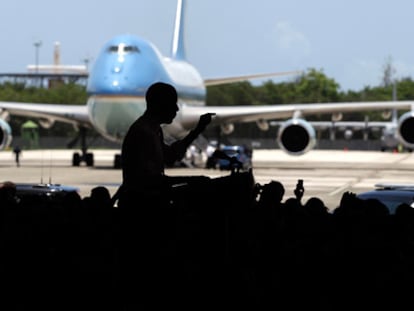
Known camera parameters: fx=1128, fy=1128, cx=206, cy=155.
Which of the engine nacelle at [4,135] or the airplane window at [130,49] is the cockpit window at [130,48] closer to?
the airplane window at [130,49]

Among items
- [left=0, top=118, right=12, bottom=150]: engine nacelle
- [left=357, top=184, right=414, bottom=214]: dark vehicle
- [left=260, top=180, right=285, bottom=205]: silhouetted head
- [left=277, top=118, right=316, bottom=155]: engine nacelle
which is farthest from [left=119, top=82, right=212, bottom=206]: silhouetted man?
[left=277, top=118, right=316, bottom=155]: engine nacelle

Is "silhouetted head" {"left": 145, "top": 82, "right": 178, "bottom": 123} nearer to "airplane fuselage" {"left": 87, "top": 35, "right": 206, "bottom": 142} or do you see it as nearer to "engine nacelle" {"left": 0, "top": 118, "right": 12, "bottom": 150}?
"airplane fuselage" {"left": 87, "top": 35, "right": 206, "bottom": 142}

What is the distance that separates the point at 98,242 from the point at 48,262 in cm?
29

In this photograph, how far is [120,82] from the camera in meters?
36.2

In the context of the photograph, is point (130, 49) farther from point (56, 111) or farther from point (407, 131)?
point (407, 131)


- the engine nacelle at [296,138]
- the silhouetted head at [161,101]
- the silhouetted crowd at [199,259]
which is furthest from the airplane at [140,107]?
the silhouetted crowd at [199,259]

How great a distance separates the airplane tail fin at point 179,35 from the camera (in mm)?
53188

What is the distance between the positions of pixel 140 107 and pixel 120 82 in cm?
107

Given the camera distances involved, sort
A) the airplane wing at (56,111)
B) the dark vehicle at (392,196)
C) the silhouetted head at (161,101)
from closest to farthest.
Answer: the silhouetted head at (161,101), the dark vehicle at (392,196), the airplane wing at (56,111)

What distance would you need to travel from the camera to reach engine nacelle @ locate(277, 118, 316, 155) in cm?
4019

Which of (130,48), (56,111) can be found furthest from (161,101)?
(56,111)

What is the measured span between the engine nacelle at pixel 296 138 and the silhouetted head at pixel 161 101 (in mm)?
32445

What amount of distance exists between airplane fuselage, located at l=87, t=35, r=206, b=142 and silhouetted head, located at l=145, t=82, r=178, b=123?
2839cm

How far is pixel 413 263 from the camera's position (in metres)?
6.07
